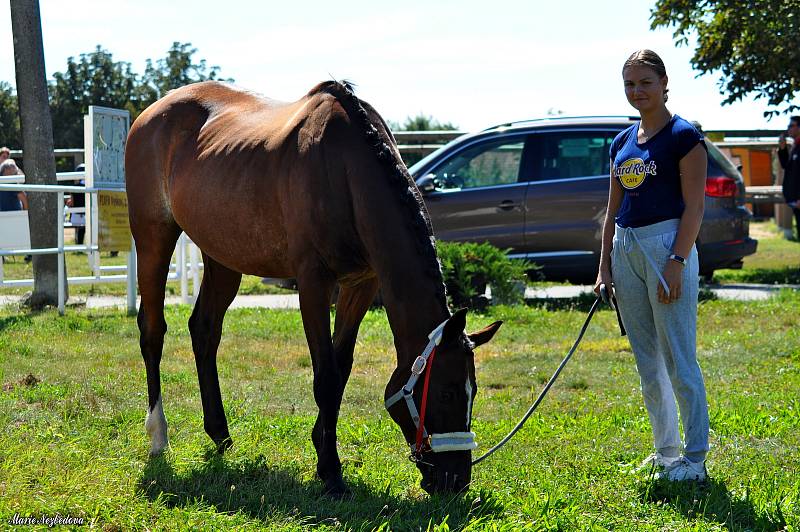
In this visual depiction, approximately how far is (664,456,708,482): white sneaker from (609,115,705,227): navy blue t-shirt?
114 centimetres

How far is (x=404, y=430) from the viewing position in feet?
14.8

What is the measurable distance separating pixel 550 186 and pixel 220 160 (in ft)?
21.3

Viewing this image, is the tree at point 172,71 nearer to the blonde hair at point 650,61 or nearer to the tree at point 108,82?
the tree at point 108,82

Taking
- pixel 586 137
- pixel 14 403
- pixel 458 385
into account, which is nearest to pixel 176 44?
pixel 586 137

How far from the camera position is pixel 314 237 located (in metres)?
4.82

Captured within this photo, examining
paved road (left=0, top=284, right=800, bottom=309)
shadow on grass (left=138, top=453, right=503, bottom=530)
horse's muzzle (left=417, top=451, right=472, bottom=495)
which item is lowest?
paved road (left=0, top=284, right=800, bottom=309)

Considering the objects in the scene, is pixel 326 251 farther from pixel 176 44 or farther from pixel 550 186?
pixel 176 44

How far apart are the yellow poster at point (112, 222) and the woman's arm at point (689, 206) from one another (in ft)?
22.9

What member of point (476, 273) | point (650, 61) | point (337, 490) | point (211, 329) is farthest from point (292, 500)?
point (476, 273)

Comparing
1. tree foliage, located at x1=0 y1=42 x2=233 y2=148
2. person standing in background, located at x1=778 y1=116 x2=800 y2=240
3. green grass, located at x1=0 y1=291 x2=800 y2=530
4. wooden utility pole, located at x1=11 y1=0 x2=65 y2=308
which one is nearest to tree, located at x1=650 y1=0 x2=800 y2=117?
person standing in background, located at x1=778 y1=116 x2=800 y2=240

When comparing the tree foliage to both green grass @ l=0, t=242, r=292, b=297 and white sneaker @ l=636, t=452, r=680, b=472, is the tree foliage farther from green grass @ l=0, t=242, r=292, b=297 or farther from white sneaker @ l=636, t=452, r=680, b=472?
white sneaker @ l=636, t=452, r=680, b=472

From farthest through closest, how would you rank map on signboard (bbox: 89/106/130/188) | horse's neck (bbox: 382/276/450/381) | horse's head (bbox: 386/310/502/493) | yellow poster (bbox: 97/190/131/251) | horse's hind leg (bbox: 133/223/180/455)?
map on signboard (bbox: 89/106/130/188) → yellow poster (bbox: 97/190/131/251) → horse's hind leg (bbox: 133/223/180/455) → horse's neck (bbox: 382/276/450/381) → horse's head (bbox: 386/310/502/493)

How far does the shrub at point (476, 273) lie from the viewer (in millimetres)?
10336

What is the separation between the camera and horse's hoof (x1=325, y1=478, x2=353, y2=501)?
4551 mm
